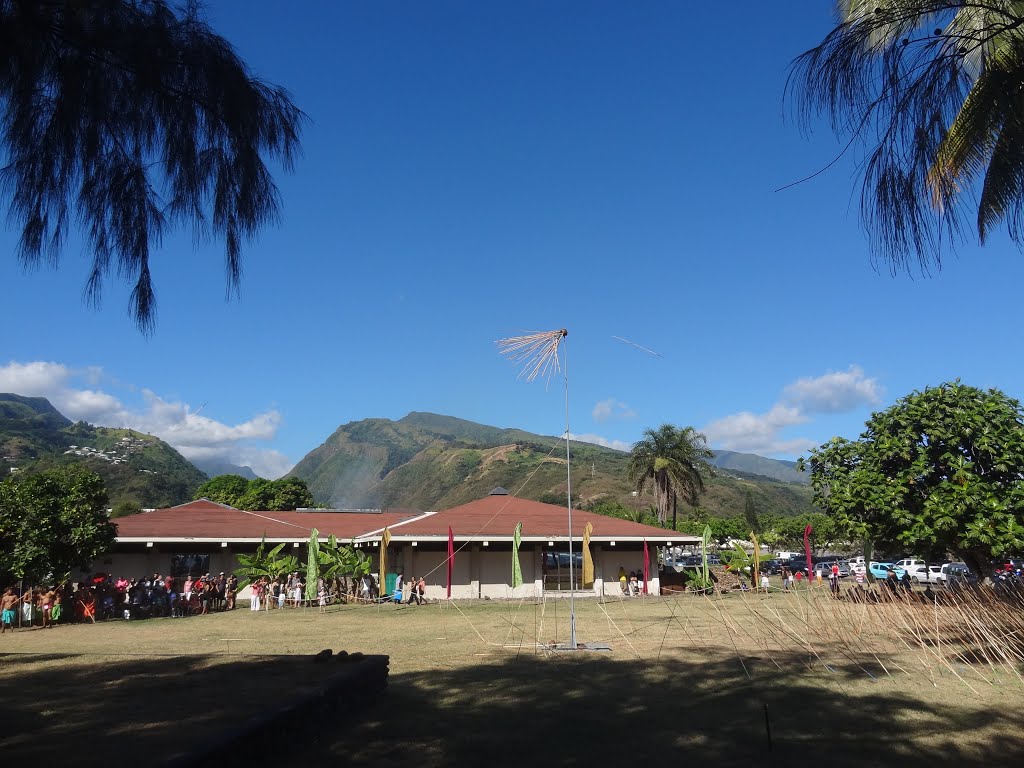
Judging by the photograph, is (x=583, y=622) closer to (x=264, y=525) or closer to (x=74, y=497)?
(x=74, y=497)

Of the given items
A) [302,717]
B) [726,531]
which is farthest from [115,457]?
[302,717]

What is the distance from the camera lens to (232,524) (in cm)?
2884

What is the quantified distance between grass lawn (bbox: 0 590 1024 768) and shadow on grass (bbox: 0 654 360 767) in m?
0.03

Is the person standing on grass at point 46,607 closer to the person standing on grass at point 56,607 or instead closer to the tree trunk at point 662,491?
the person standing on grass at point 56,607

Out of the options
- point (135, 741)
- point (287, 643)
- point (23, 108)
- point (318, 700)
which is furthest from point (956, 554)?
point (23, 108)

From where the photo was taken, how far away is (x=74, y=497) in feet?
64.1

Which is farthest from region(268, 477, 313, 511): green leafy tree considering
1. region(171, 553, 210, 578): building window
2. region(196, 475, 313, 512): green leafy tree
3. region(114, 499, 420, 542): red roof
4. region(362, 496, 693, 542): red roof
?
region(171, 553, 210, 578): building window

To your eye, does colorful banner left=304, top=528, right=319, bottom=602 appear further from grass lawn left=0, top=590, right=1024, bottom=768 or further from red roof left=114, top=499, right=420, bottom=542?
grass lawn left=0, top=590, right=1024, bottom=768

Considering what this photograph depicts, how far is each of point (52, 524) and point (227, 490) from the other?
45.7 metres

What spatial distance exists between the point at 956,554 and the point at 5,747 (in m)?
18.5

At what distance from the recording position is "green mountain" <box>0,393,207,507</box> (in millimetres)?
91750

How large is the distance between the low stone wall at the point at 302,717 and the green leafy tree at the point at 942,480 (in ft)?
43.1

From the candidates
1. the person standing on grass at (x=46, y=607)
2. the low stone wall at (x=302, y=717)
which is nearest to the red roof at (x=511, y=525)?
the person standing on grass at (x=46, y=607)

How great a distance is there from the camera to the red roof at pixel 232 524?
25.4 m
